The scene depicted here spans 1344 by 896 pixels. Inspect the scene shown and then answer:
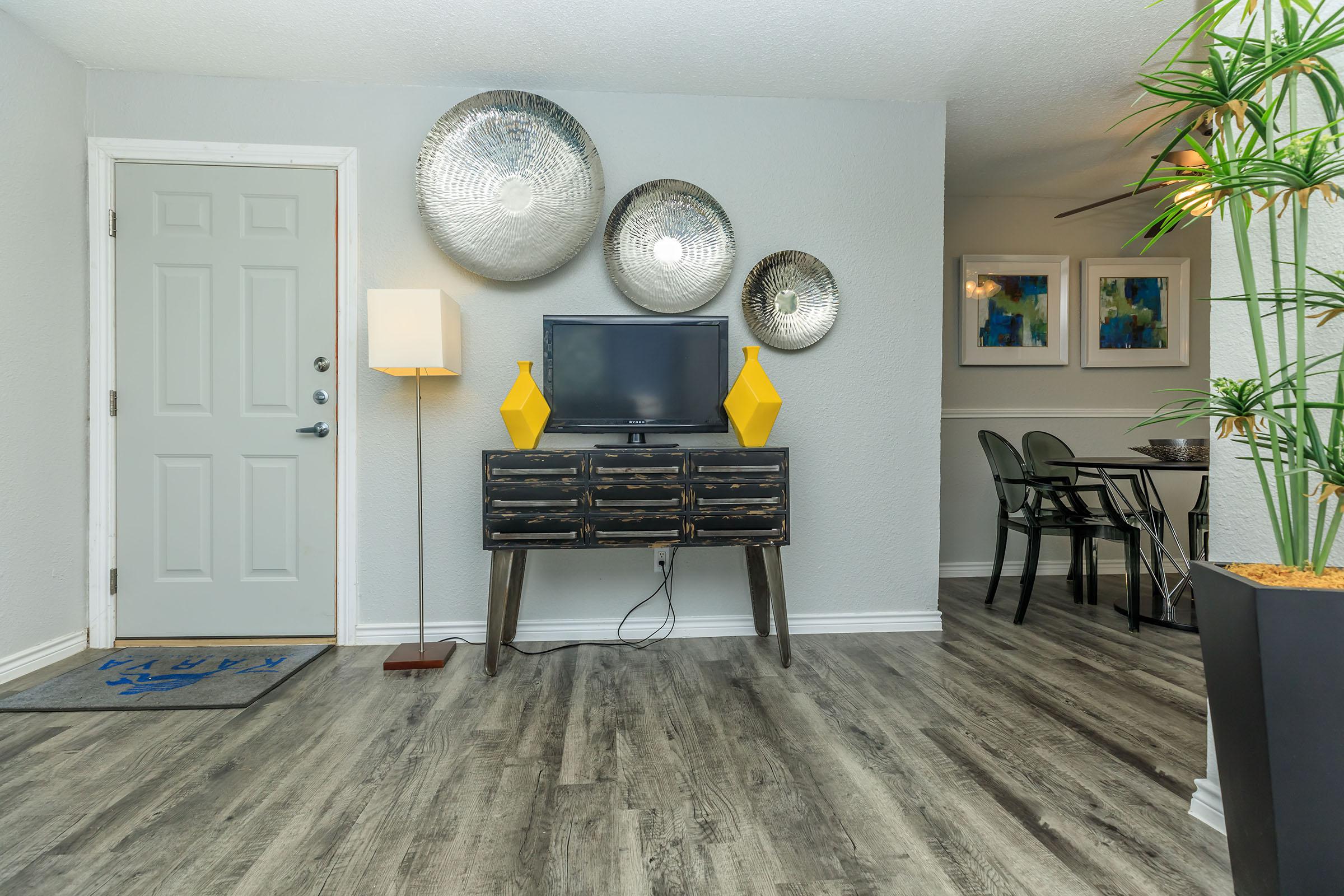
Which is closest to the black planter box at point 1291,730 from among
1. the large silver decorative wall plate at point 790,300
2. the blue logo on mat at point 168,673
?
the large silver decorative wall plate at point 790,300

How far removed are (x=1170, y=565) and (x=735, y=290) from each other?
12.0ft

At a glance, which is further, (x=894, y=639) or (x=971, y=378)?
(x=971, y=378)

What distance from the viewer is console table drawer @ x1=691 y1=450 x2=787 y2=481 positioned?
2.58m

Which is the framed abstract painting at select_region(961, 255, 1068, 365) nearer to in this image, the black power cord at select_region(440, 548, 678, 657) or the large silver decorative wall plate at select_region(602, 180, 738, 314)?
the large silver decorative wall plate at select_region(602, 180, 738, 314)

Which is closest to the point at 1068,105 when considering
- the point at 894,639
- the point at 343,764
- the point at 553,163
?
the point at 553,163

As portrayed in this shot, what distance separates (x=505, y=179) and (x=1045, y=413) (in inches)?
140

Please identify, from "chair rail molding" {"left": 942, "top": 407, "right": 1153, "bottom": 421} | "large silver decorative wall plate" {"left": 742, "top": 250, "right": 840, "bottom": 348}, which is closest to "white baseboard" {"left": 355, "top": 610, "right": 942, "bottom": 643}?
"large silver decorative wall plate" {"left": 742, "top": 250, "right": 840, "bottom": 348}

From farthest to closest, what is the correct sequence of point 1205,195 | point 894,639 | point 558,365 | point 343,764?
1. point 894,639
2. point 558,365
3. point 343,764
4. point 1205,195

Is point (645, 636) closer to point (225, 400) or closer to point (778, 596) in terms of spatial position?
point (778, 596)

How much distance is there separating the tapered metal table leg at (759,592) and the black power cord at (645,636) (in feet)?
1.13

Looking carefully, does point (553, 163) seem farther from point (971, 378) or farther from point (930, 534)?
point (971, 378)

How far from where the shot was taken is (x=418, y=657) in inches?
103

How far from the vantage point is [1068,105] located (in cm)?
314

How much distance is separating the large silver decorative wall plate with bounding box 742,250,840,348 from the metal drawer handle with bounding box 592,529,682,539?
3.25ft
